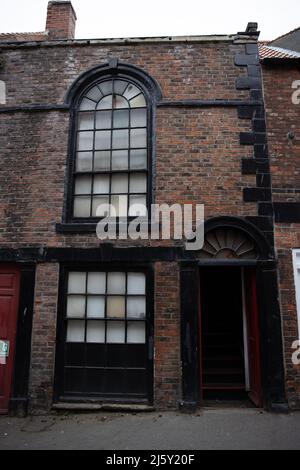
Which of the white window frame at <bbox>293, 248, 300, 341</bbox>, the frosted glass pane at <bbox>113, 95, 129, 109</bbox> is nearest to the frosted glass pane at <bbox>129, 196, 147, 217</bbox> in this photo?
the frosted glass pane at <bbox>113, 95, 129, 109</bbox>

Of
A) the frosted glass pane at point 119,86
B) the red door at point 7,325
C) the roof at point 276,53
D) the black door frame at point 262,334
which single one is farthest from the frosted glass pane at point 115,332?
the roof at point 276,53

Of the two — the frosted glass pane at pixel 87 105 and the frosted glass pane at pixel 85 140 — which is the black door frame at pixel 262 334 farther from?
the frosted glass pane at pixel 87 105

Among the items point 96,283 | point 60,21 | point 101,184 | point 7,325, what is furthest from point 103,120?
point 7,325

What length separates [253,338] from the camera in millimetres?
6422

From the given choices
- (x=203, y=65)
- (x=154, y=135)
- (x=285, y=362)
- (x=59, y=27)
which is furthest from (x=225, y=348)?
(x=59, y=27)

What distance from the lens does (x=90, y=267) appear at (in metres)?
6.45

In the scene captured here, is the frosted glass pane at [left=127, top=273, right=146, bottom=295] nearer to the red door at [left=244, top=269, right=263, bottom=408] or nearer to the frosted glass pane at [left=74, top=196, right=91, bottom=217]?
the frosted glass pane at [left=74, top=196, right=91, bottom=217]

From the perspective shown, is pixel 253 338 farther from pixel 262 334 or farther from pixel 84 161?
pixel 84 161

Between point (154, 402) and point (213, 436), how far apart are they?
1.24 metres

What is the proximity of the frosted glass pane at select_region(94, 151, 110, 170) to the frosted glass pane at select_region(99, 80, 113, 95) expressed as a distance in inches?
52.3

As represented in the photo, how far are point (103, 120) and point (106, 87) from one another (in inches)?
28.9
